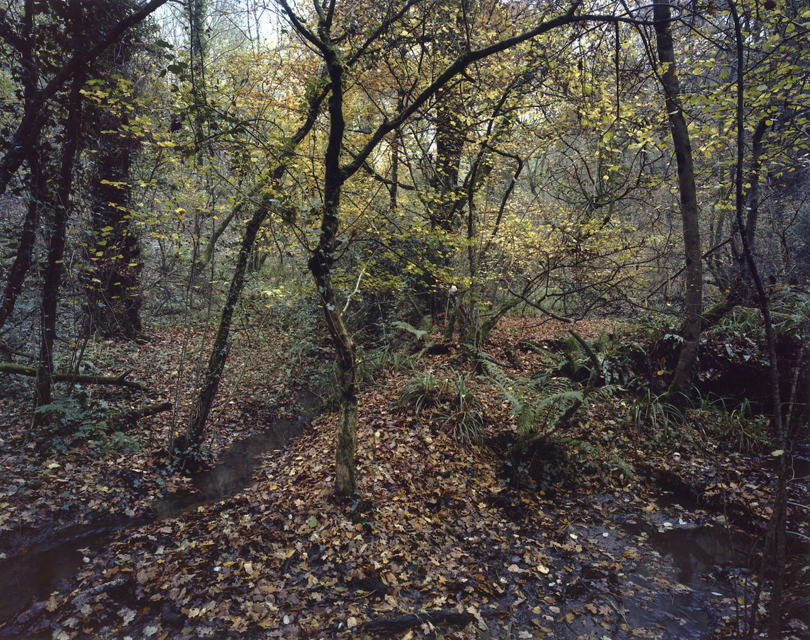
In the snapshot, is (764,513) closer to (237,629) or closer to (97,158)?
(237,629)

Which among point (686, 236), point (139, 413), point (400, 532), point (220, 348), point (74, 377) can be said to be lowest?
point (400, 532)

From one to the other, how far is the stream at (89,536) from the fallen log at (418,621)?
3.32 meters

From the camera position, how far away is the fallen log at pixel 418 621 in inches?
149

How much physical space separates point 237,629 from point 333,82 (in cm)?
544

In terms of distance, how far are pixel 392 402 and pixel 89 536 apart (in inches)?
184

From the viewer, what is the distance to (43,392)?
6320 mm

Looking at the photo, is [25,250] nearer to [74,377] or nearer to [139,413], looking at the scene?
[74,377]

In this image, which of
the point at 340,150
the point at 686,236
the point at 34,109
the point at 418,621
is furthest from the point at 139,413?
the point at 686,236

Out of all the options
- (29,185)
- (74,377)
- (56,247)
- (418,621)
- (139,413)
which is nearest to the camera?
(418,621)

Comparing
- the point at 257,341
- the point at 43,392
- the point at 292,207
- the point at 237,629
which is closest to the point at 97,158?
the point at 43,392

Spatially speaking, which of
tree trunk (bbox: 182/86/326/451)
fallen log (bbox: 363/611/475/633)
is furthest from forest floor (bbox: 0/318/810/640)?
tree trunk (bbox: 182/86/326/451)

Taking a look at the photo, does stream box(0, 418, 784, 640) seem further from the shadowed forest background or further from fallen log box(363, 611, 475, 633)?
fallen log box(363, 611, 475, 633)

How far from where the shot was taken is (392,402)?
768 cm

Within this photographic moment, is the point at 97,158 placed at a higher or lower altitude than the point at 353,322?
higher
